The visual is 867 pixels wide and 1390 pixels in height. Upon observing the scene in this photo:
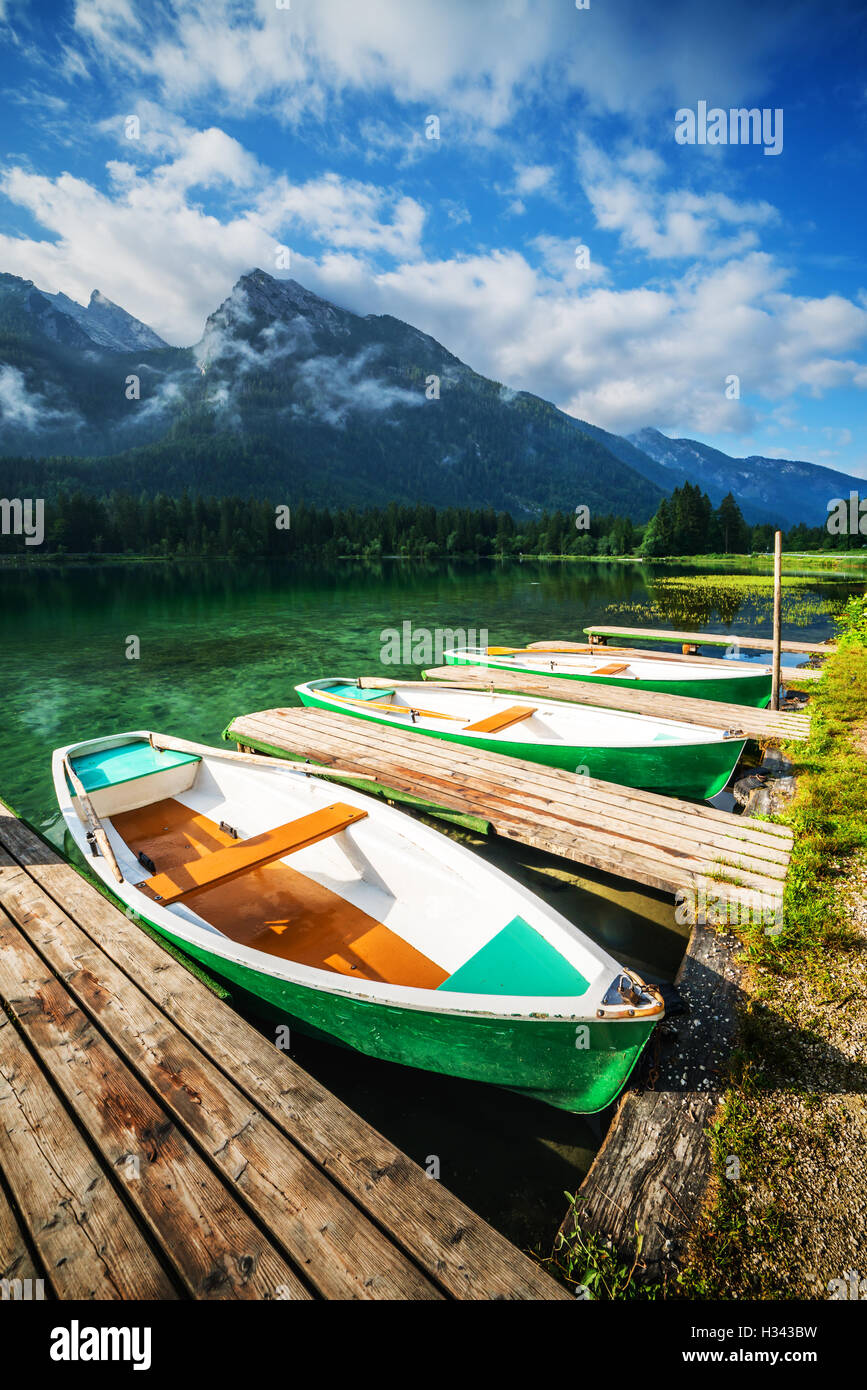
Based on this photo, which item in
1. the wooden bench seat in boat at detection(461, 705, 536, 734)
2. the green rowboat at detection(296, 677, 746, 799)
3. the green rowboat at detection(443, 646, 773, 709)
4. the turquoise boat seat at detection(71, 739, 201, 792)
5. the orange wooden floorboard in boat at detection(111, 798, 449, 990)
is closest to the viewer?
the orange wooden floorboard in boat at detection(111, 798, 449, 990)

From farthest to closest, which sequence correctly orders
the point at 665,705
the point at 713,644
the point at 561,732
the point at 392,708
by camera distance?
the point at 713,644
the point at 665,705
the point at 392,708
the point at 561,732

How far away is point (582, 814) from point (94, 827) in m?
6.45

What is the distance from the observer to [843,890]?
6.31 m

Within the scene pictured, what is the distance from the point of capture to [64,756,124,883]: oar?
6.12 m

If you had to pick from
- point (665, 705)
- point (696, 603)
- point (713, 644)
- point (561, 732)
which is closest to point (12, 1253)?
point (561, 732)

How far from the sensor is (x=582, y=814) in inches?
340

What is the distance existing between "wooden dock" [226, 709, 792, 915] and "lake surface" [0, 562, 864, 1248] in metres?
0.94

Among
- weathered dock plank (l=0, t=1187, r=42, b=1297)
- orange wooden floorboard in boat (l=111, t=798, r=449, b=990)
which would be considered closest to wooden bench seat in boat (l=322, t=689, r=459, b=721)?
orange wooden floorboard in boat (l=111, t=798, r=449, b=990)

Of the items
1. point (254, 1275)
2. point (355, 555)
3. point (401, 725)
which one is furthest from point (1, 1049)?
point (355, 555)

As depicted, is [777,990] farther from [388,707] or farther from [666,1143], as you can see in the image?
[388,707]

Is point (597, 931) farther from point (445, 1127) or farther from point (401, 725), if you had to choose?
point (401, 725)

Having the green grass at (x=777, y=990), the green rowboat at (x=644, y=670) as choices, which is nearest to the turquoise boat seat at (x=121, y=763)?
the green grass at (x=777, y=990)

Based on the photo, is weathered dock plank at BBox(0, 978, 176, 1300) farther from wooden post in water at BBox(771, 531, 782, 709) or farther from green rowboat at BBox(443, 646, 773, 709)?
green rowboat at BBox(443, 646, 773, 709)

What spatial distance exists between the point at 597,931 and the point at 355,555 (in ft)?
461
